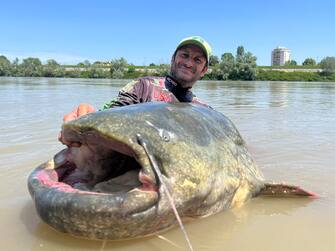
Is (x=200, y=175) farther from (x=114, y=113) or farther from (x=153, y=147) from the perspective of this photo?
(x=114, y=113)

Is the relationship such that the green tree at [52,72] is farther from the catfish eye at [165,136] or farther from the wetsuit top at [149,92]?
the catfish eye at [165,136]

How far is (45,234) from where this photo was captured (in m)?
2.61

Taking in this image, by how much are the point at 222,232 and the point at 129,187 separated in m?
0.66

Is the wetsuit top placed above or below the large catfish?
above

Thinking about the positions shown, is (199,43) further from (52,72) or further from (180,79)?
(52,72)

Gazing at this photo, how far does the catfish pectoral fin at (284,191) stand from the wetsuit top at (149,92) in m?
0.96

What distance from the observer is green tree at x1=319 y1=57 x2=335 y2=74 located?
218 ft

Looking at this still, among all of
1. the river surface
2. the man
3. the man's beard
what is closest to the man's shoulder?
the man

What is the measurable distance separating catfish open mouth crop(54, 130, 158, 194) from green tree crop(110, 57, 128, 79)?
65913mm

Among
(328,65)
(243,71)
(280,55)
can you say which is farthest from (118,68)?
(280,55)

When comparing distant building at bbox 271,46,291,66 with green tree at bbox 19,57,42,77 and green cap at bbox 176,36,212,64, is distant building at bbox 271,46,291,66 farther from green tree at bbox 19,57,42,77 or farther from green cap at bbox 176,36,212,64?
green cap at bbox 176,36,212,64

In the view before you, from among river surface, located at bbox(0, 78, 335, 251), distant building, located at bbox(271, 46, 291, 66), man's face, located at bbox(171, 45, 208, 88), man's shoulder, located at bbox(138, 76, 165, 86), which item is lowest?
river surface, located at bbox(0, 78, 335, 251)

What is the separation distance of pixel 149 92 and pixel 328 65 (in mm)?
68817

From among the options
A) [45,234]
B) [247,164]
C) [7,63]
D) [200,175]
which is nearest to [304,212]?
[247,164]
